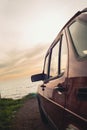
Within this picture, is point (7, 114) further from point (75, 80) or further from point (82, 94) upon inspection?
point (82, 94)

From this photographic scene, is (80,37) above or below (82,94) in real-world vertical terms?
above

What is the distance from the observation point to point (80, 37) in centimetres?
309

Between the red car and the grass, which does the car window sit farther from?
the grass

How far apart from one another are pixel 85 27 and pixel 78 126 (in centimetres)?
102

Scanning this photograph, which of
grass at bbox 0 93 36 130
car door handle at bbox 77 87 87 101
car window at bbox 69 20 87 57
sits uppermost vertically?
car window at bbox 69 20 87 57

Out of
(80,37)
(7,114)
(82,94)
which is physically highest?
(80,37)

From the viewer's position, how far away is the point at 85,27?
3.02m

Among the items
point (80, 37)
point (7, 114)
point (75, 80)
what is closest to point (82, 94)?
point (75, 80)

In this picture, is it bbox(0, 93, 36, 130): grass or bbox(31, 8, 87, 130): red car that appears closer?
bbox(31, 8, 87, 130): red car

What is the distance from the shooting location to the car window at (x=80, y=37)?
296 centimetres

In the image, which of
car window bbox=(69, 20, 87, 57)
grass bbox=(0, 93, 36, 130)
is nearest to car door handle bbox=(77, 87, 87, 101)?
car window bbox=(69, 20, 87, 57)

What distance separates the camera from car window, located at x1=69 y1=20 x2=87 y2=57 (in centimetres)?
296

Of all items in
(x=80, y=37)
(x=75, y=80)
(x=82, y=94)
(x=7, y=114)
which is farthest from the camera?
(x=7, y=114)

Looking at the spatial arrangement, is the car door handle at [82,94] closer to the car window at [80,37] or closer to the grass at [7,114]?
the car window at [80,37]
